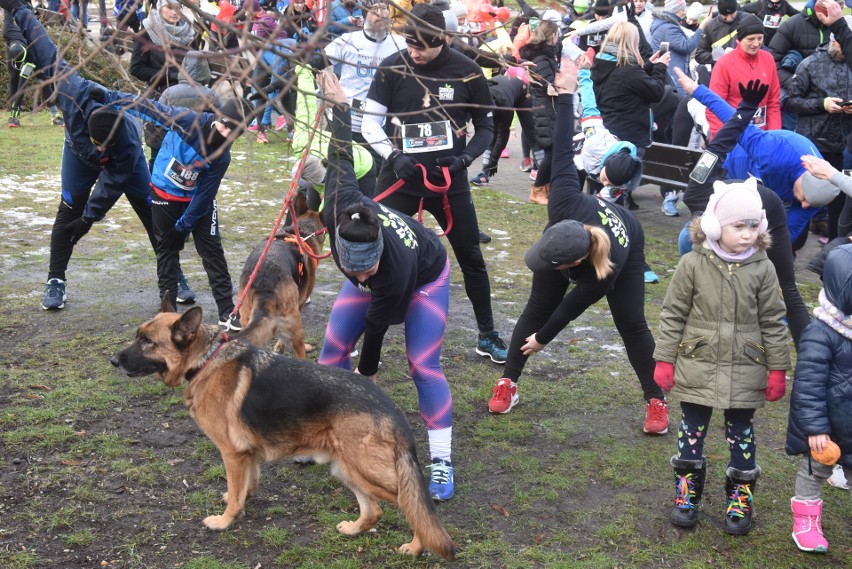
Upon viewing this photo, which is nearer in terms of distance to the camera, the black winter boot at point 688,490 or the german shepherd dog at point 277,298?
the black winter boot at point 688,490

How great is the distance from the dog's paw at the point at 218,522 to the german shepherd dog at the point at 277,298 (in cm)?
158

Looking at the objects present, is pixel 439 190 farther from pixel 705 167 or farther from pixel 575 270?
pixel 705 167

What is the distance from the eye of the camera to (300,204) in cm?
672

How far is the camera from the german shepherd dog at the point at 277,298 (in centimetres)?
583

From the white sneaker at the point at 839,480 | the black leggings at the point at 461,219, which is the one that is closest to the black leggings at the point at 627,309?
the black leggings at the point at 461,219

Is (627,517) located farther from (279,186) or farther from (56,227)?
(279,186)

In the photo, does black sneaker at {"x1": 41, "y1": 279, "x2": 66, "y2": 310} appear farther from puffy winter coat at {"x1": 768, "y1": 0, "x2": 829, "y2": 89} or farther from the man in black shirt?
puffy winter coat at {"x1": 768, "y1": 0, "x2": 829, "y2": 89}

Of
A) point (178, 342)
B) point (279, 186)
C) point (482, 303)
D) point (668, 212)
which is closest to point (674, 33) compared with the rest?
point (668, 212)

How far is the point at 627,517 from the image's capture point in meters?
4.45

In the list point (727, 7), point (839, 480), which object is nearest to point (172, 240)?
point (839, 480)

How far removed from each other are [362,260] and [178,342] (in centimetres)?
116

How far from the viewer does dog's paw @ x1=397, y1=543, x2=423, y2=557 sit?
4.05 meters

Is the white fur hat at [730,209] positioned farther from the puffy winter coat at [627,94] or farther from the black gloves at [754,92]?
the puffy winter coat at [627,94]

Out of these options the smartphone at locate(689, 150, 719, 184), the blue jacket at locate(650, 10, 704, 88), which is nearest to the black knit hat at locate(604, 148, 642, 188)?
the smartphone at locate(689, 150, 719, 184)
